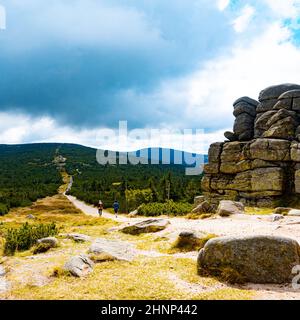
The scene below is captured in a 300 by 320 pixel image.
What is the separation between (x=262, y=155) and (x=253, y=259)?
32650 millimetres

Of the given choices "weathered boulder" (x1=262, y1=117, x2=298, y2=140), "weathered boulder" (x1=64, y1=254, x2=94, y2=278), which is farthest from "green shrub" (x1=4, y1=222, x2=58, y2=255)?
"weathered boulder" (x1=262, y1=117, x2=298, y2=140)

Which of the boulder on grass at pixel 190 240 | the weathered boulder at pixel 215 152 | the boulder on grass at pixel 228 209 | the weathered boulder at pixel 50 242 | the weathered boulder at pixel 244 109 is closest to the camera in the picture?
the boulder on grass at pixel 190 240

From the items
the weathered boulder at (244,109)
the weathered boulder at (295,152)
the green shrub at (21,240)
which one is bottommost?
the green shrub at (21,240)

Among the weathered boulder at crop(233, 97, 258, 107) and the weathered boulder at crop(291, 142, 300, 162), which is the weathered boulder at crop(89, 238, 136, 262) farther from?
the weathered boulder at crop(233, 97, 258, 107)

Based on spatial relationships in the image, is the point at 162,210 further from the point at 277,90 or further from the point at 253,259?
the point at 253,259

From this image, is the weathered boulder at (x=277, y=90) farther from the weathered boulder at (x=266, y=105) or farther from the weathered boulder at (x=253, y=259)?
the weathered boulder at (x=253, y=259)

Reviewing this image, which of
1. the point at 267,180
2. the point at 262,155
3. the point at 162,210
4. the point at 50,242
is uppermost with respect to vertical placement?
the point at 262,155

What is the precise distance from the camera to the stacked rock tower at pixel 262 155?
1679 inches

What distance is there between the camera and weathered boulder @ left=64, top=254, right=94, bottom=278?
13573 mm

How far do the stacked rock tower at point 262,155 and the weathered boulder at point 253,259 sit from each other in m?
30.0

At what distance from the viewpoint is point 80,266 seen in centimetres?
1419

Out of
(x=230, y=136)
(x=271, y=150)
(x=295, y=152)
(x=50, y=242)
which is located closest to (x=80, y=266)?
(x=50, y=242)

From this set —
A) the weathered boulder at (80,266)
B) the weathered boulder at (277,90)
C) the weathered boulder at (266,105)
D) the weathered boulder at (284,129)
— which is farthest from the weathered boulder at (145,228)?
the weathered boulder at (277,90)
